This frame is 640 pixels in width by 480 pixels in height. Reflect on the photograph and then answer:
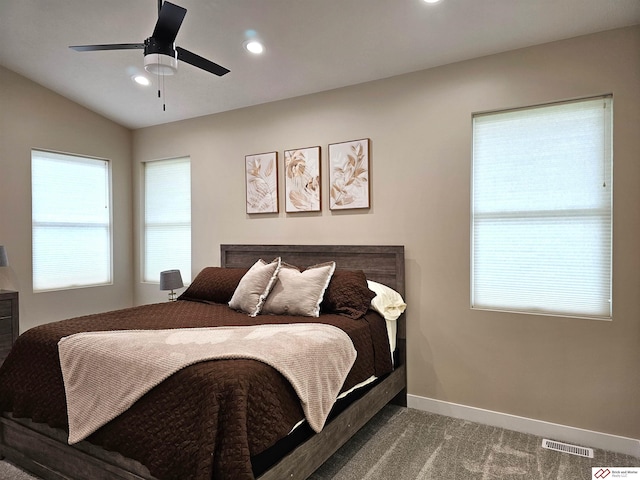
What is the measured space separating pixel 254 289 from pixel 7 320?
2.27 meters

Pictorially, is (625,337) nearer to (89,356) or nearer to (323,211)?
(323,211)

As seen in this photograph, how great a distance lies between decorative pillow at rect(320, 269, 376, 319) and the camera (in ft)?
9.32

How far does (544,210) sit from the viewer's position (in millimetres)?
2807

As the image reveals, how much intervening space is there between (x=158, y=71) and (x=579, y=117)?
8.59 feet

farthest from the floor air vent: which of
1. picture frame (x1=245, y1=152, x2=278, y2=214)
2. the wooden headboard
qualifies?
picture frame (x1=245, y1=152, x2=278, y2=214)

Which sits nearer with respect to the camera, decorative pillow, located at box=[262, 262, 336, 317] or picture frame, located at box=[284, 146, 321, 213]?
decorative pillow, located at box=[262, 262, 336, 317]

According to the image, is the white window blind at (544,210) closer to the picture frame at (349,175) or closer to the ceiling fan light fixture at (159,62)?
the picture frame at (349,175)

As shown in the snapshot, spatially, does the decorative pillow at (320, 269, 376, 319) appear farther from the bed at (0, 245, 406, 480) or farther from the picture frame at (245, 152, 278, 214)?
the picture frame at (245, 152, 278, 214)

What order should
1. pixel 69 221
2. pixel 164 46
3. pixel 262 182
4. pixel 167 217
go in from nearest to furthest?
pixel 164 46 < pixel 262 182 < pixel 69 221 < pixel 167 217

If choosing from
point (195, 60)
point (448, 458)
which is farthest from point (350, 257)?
point (195, 60)

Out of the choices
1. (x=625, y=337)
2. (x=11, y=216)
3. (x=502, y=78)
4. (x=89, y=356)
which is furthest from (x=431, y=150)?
(x=11, y=216)

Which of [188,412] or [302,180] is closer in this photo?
[188,412]

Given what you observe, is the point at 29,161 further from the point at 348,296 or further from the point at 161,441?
the point at 161,441

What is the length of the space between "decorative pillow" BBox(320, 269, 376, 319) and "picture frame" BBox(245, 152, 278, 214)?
120 centimetres
